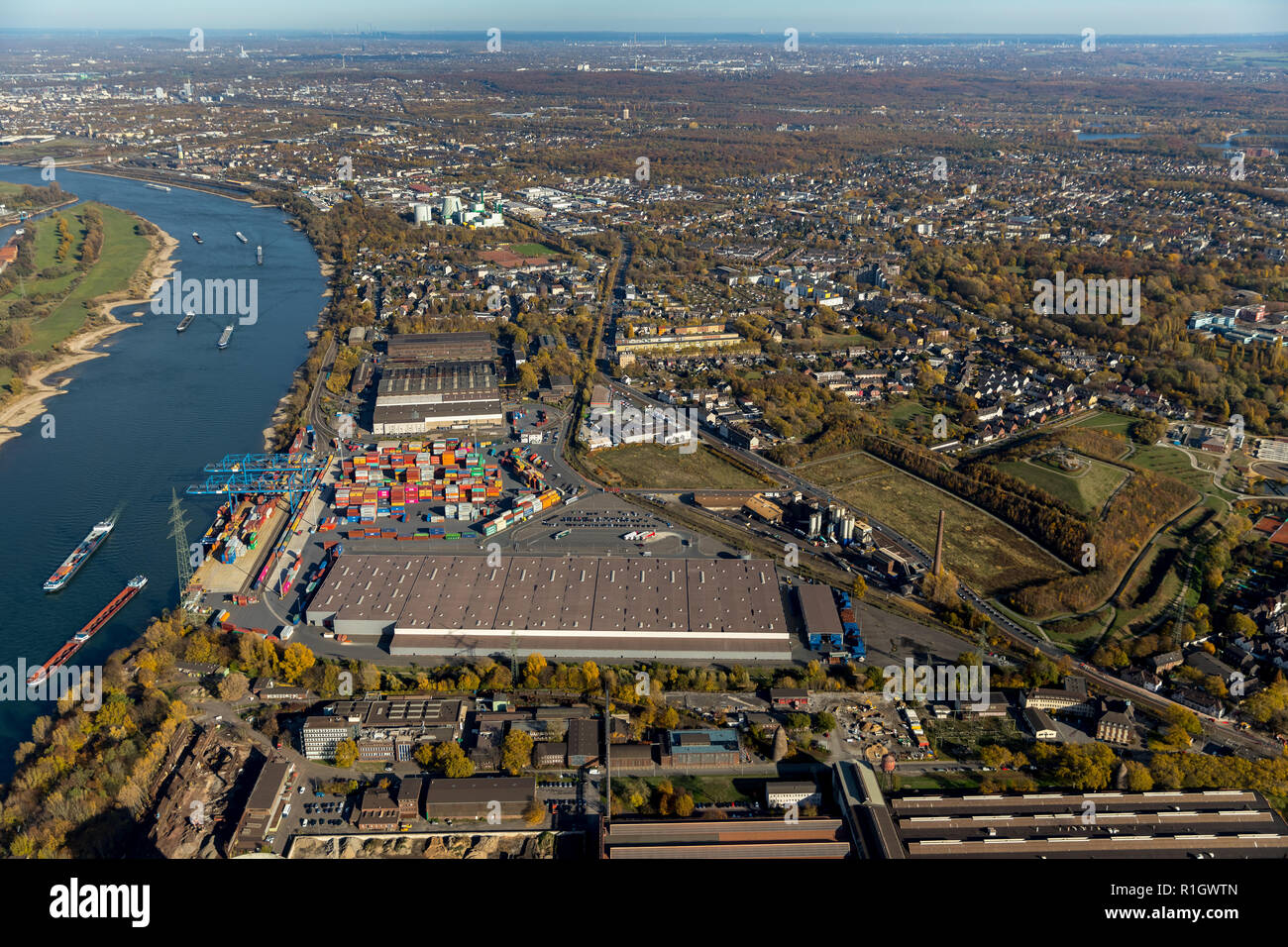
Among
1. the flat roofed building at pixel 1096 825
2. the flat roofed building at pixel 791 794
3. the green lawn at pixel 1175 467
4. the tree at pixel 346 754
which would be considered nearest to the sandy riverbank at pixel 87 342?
the tree at pixel 346 754

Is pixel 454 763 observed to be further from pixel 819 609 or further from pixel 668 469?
pixel 668 469

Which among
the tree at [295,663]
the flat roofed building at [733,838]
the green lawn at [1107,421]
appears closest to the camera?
the flat roofed building at [733,838]

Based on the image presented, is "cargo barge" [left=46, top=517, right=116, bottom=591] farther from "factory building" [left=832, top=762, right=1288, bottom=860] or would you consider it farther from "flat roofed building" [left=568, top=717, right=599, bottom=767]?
"factory building" [left=832, top=762, right=1288, bottom=860]

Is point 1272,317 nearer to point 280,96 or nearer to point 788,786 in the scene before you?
point 788,786

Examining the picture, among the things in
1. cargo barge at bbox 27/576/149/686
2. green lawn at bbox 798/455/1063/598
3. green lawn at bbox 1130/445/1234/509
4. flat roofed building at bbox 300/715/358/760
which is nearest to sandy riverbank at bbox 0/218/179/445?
cargo barge at bbox 27/576/149/686

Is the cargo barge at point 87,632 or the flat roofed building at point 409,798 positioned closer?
the flat roofed building at point 409,798

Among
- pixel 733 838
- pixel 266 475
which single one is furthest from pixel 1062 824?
pixel 266 475

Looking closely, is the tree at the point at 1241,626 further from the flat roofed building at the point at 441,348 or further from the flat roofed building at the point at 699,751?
the flat roofed building at the point at 441,348
